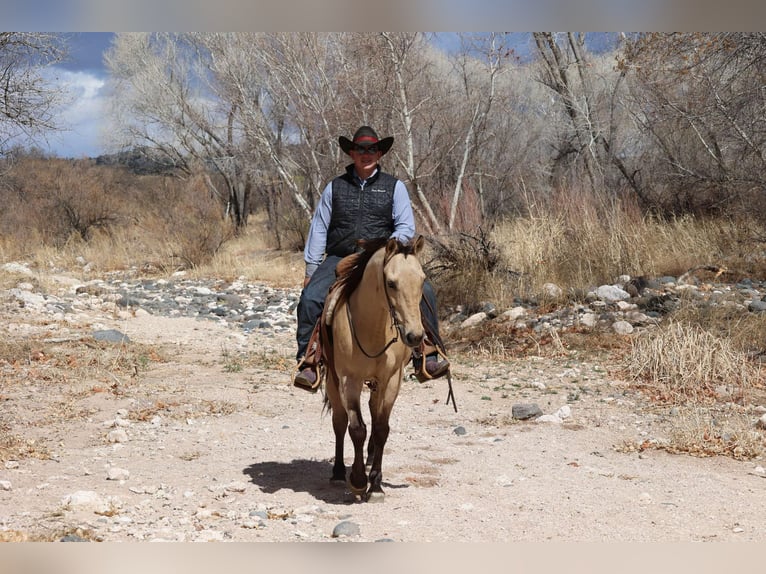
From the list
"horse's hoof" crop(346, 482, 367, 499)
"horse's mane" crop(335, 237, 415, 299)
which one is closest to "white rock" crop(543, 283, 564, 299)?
"horse's mane" crop(335, 237, 415, 299)

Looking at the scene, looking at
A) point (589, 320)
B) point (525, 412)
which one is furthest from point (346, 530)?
point (589, 320)

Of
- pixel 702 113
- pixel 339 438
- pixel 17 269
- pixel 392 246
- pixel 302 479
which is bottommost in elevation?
pixel 302 479

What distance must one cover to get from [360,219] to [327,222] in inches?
9.6

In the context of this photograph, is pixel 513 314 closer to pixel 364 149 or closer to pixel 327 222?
pixel 327 222

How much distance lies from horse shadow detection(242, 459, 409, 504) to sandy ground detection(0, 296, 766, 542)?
0.05 ft

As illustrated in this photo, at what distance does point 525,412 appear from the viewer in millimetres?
7121

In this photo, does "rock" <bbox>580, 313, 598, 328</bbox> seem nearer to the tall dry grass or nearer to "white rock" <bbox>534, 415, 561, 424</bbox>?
the tall dry grass

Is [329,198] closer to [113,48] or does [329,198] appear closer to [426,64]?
[426,64]

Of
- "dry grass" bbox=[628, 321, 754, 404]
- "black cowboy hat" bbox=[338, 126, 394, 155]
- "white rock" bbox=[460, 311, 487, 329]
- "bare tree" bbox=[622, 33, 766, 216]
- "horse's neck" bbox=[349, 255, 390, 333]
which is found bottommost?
"dry grass" bbox=[628, 321, 754, 404]

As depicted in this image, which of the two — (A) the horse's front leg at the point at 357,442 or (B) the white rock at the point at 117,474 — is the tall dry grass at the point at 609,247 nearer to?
(A) the horse's front leg at the point at 357,442

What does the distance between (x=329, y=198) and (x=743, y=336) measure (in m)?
5.84

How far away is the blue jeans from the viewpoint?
494 cm

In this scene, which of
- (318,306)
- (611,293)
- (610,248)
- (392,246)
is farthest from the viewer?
(610,248)

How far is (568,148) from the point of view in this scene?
18.6 m
